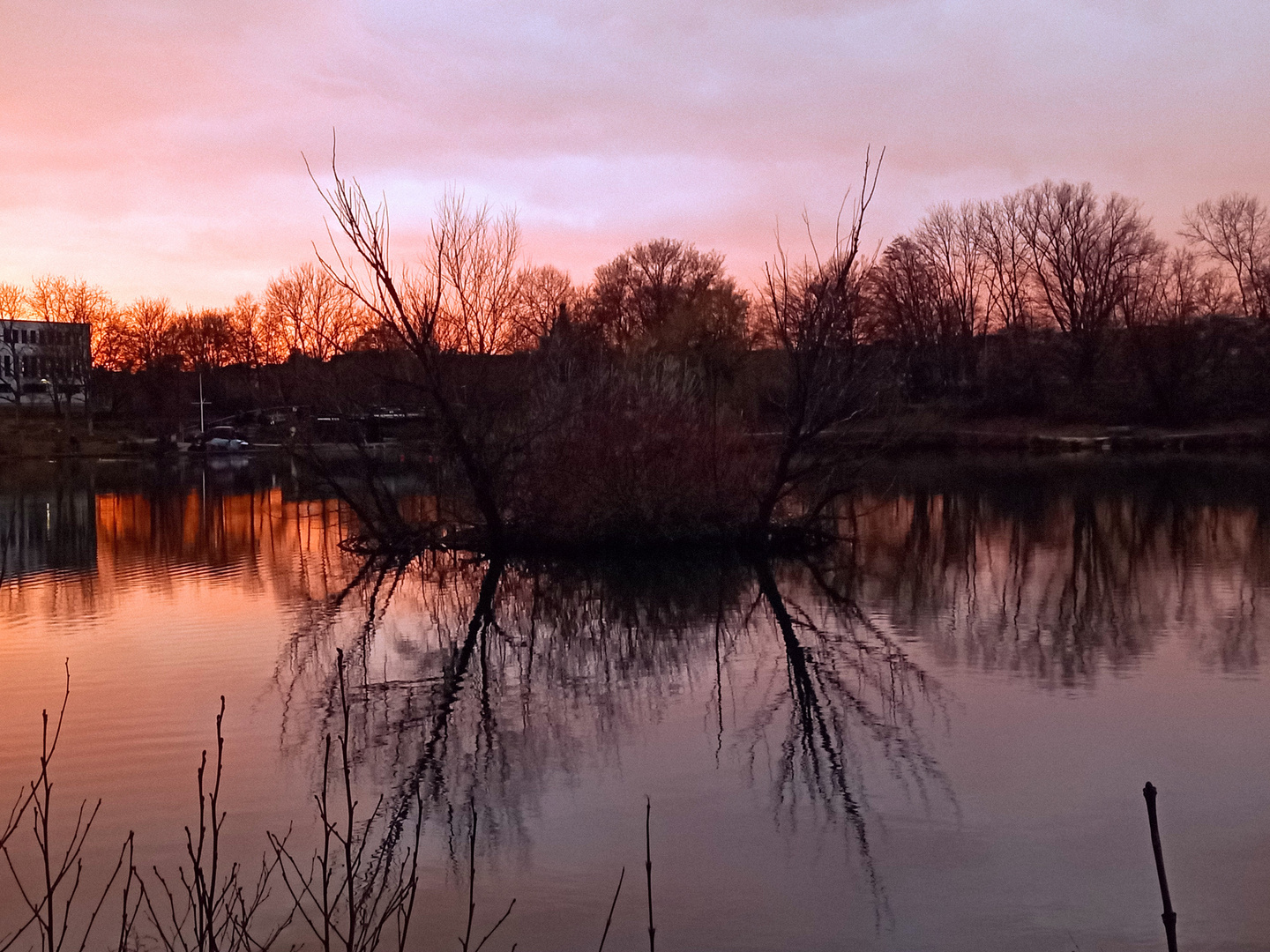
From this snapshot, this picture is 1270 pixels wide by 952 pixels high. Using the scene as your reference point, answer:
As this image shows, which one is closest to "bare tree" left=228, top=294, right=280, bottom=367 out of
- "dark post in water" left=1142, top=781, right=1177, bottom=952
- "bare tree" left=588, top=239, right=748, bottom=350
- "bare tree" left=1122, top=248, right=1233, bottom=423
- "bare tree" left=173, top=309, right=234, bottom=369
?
"bare tree" left=173, top=309, right=234, bottom=369

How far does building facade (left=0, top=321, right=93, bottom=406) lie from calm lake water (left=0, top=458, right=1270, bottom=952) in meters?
74.6

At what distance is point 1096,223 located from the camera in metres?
74.8

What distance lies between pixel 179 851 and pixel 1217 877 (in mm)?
6125

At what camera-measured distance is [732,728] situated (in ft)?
33.9

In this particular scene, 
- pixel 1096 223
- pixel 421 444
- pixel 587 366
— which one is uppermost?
pixel 1096 223

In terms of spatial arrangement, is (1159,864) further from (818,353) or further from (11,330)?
(11,330)

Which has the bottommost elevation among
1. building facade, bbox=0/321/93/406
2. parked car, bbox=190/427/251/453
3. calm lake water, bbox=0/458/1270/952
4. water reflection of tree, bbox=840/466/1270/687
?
calm lake water, bbox=0/458/1270/952

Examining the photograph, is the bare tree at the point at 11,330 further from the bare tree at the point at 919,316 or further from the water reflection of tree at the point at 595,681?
the water reflection of tree at the point at 595,681

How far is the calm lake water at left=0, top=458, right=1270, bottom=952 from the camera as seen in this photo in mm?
6797

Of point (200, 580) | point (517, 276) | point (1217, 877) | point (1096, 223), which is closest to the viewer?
point (1217, 877)

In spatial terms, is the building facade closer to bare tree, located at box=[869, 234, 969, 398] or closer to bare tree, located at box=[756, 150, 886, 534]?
bare tree, located at box=[869, 234, 969, 398]

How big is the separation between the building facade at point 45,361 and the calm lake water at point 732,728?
74625 millimetres

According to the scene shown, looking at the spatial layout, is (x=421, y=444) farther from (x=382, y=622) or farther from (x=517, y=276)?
(x=382, y=622)

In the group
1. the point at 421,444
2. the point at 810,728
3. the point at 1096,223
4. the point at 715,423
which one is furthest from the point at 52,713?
the point at 1096,223
